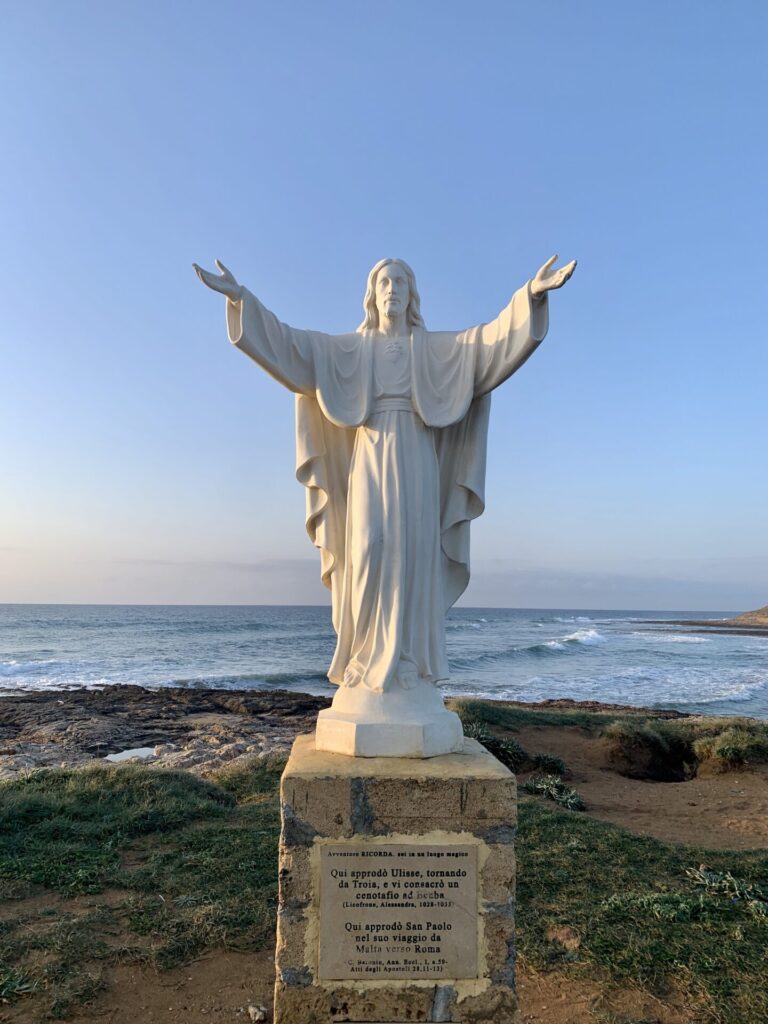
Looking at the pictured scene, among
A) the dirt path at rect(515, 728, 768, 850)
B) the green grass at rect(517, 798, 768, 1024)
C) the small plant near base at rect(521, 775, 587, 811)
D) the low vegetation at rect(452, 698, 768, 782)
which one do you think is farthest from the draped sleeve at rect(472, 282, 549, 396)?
the low vegetation at rect(452, 698, 768, 782)

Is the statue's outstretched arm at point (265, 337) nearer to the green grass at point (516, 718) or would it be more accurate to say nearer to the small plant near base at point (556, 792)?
the small plant near base at point (556, 792)

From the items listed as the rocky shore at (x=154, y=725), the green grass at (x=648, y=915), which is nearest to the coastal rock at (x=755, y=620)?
the rocky shore at (x=154, y=725)

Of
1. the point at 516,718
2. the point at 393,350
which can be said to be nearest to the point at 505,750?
the point at 516,718

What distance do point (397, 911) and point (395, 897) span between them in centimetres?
6

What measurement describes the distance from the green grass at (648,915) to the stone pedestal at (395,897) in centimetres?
173

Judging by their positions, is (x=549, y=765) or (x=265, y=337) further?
(x=549, y=765)

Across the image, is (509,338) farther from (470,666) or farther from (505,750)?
(470,666)

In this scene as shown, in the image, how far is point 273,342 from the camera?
3713mm

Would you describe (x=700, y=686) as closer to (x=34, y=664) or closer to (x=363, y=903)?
(x=363, y=903)

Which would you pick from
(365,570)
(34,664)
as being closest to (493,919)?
(365,570)

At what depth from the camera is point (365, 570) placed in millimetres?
3535

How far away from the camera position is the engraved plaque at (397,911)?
117 inches

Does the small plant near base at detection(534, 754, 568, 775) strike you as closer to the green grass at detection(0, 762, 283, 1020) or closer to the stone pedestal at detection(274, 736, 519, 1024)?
the green grass at detection(0, 762, 283, 1020)

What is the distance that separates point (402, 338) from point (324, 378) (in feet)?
1.65
